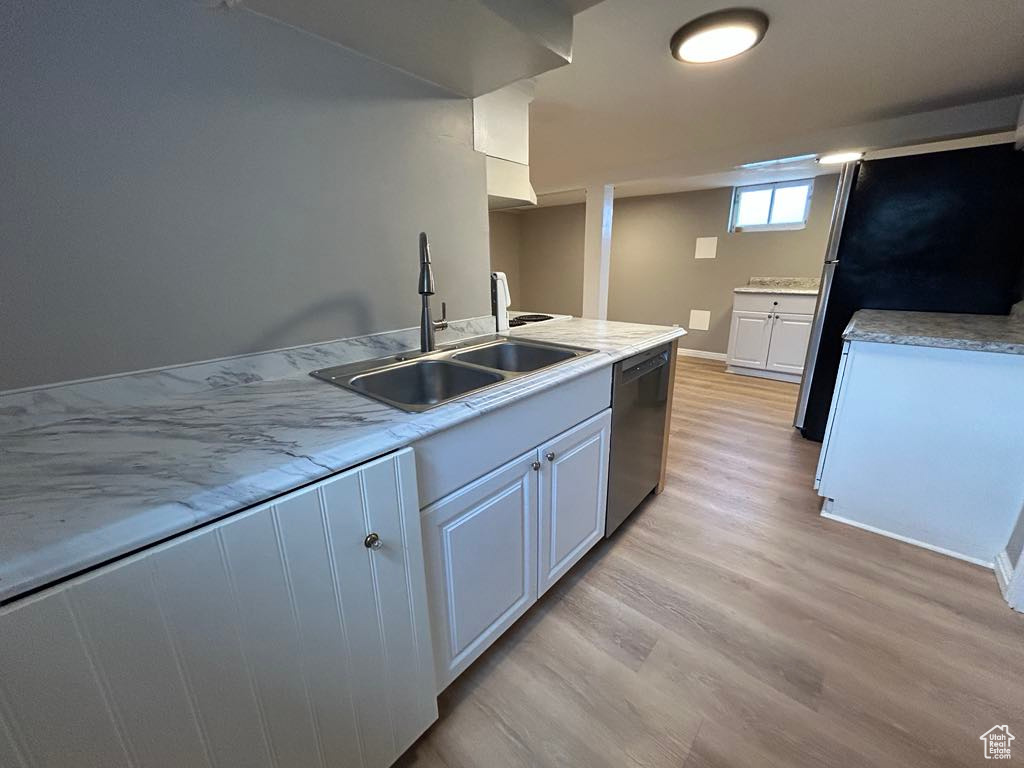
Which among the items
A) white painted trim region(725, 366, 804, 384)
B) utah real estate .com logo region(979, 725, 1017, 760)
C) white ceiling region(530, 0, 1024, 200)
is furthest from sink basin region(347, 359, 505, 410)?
white painted trim region(725, 366, 804, 384)

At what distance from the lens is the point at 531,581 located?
132 cm

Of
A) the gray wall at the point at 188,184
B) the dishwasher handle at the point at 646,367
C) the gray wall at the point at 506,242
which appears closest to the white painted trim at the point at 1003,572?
the dishwasher handle at the point at 646,367

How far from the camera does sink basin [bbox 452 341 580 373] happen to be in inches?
60.2

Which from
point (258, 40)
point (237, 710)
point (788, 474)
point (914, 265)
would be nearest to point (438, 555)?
point (237, 710)

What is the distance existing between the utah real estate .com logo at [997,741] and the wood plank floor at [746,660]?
15 millimetres

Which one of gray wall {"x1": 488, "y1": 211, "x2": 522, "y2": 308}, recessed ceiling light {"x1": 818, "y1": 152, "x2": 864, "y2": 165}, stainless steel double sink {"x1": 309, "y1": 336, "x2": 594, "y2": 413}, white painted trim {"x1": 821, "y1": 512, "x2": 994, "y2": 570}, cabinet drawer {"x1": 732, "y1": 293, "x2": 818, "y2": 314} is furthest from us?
gray wall {"x1": 488, "y1": 211, "x2": 522, "y2": 308}

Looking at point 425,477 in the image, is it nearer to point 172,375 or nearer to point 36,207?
point 172,375

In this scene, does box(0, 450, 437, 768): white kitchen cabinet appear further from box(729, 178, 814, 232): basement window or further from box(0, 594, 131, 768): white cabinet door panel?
box(729, 178, 814, 232): basement window

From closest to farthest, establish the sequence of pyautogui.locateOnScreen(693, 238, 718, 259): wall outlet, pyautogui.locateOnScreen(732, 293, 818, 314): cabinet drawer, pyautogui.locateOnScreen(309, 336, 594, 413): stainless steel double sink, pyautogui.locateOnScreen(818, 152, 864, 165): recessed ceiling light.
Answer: pyautogui.locateOnScreen(309, 336, 594, 413): stainless steel double sink → pyautogui.locateOnScreen(818, 152, 864, 165): recessed ceiling light → pyautogui.locateOnScreen(732, 293, 818, 314): cabinet drawer → pyautogui.locateOnScreen(693, 238, 718, 259): wall outlet

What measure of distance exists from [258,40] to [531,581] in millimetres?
1745

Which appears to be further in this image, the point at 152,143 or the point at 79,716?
the point at 152,143

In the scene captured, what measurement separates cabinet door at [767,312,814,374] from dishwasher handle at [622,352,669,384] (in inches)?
116

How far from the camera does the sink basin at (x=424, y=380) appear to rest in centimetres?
129

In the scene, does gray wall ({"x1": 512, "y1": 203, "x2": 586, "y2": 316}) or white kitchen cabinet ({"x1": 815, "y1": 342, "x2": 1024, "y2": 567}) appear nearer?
white kitchen cabinet ({"x1": 815, "y1": 342, "x2": 1024, "y2": 567})
